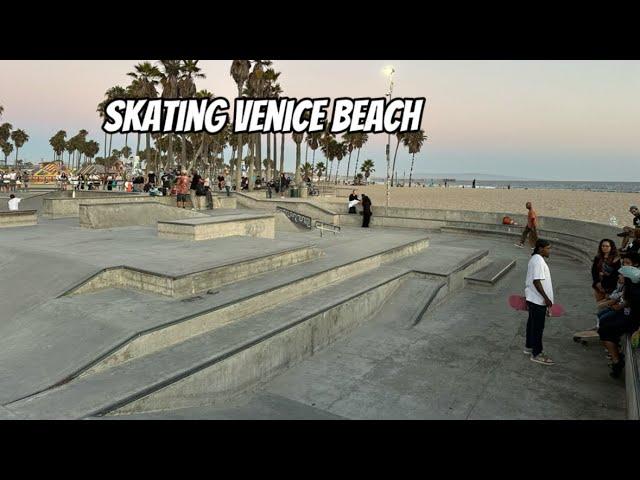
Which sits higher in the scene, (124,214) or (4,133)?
(4,133)

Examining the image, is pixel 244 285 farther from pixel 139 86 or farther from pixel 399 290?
pixel 139 86

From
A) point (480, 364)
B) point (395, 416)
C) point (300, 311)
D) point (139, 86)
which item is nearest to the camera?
point (395, 416)

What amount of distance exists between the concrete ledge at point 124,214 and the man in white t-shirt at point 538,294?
427 inches

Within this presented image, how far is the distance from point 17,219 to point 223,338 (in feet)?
37.4

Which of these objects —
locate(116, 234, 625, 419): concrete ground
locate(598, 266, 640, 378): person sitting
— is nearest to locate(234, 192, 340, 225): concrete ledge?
locate(116, 234, 625, 419): concrete ground

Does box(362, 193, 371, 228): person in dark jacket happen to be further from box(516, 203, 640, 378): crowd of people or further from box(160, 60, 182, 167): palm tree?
box(160, 60, 182, 167): palm tree

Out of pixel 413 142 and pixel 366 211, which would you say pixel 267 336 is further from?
pixel 413 142

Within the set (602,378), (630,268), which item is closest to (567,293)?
(602,378)

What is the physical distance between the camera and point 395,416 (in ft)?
16.1

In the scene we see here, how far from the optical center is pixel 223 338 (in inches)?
225

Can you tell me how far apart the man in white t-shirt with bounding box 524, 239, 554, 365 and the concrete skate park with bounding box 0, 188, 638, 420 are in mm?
267

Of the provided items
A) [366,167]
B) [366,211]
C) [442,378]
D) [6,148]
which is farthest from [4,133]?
[442,378]

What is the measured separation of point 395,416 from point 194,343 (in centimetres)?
273
